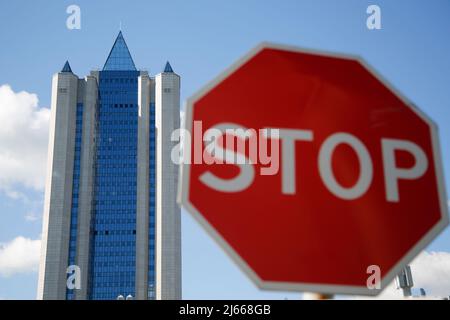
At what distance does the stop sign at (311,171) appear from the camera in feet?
5.78

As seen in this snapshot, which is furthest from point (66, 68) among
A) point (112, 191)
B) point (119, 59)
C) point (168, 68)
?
point (112, 191)

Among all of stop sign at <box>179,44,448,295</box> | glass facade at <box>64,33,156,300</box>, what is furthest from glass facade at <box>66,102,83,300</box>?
stop sign at <box>179,44,448,295</box>

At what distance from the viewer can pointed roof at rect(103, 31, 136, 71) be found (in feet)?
269

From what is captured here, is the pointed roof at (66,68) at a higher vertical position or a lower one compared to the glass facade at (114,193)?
higher

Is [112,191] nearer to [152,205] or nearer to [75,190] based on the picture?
[75,190]

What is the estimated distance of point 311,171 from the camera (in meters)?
1.87

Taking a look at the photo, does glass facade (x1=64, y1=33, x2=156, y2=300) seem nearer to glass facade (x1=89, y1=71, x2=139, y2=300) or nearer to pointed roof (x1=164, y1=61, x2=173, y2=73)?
glass facade (x1=89, y1=71, x2=139, y2=300)

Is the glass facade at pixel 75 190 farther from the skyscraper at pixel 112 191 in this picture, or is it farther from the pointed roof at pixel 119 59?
the pointed roof at pixel 119 59

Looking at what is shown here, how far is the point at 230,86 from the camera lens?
198 cm

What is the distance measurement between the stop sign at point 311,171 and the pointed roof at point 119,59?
82.0 meters

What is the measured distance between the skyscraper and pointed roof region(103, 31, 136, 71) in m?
3.86

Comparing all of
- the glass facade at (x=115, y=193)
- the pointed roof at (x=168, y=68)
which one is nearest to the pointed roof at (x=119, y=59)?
the glass facade at (x=115, y=193)

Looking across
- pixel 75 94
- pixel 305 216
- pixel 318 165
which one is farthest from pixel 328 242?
pixel 75 94

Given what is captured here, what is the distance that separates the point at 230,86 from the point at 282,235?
0.59 metres
